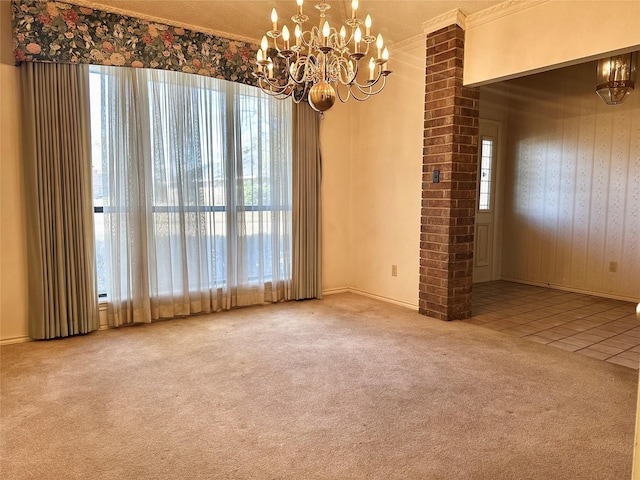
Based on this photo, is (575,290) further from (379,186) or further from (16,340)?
(16,340)

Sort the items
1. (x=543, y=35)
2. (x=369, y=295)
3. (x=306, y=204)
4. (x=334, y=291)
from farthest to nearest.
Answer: (x=334, y=291) → (x=369, y=295) → (x=306, y=204) → (x=543, y=35)

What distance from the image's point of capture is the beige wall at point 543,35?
2.79 metres

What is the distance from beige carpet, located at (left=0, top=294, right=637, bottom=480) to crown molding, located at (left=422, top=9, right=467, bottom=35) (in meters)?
2.68

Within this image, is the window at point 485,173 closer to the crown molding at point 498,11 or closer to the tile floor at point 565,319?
the tile floor at point 565,319

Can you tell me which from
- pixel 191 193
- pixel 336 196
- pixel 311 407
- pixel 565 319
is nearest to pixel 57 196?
pixel 191 193

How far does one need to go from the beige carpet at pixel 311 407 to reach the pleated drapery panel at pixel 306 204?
3.84 feet

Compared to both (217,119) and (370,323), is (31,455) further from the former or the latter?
(217,119)

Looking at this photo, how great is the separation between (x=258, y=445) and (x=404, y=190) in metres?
3.08

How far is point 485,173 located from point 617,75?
1.99 m

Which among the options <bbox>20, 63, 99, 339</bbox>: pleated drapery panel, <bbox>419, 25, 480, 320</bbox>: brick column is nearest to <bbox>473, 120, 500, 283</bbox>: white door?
<bbox>419, 25, 480, 320</bbox>: brick column

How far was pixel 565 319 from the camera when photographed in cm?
405

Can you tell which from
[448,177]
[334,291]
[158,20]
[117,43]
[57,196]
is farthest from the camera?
[334,291]

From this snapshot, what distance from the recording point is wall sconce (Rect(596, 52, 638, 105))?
13.0 ft

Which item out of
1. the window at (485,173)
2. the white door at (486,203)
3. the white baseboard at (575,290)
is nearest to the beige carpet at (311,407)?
the white baseboard at (575,290)
